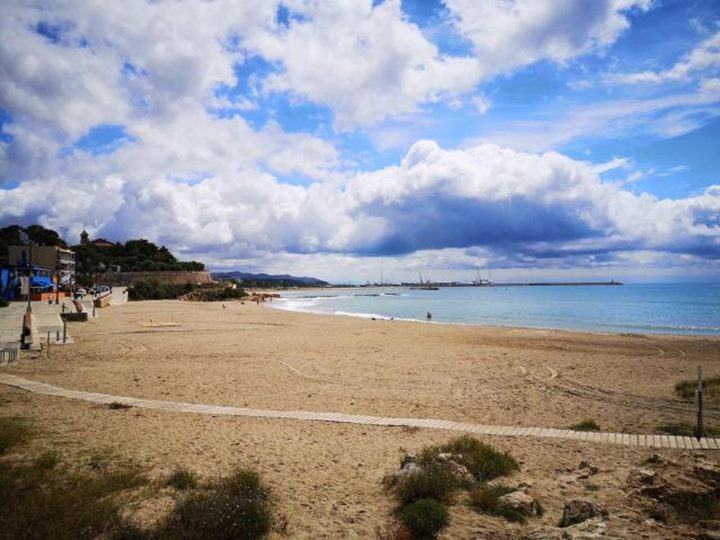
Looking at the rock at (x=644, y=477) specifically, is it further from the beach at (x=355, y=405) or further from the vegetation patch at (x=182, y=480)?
the vegetation patch at (x=182, y=480)

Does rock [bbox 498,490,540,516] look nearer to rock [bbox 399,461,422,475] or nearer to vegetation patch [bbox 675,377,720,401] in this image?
rock [bbox 399,461,422,475]

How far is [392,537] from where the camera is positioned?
5.37m

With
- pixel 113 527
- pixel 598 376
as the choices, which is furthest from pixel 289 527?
pixel 598 376

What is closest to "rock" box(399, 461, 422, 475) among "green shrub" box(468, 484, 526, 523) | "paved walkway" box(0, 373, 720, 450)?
"green shrub" box(468, 484, 526, 523)

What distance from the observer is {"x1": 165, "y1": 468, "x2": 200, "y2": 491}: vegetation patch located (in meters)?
6.55

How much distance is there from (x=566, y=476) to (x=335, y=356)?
44.8 feet

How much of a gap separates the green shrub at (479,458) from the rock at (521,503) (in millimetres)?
899

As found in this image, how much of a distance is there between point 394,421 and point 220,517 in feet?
18.5

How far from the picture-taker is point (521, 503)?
5.99m

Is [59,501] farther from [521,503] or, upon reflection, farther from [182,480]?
[521,503]

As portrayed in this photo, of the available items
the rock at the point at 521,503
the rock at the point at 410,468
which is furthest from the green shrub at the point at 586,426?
the rock at the point at 410,468

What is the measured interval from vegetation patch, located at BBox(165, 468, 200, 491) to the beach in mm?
470

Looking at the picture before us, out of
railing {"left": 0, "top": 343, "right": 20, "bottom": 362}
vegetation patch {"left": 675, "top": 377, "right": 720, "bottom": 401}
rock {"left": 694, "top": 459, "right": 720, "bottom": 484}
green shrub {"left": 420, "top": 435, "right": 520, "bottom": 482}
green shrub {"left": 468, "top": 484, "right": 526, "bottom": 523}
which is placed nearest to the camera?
green shrub {"left": 468, "top": 484, "right": 526, "bottom": 523}

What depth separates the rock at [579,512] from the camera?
17.3 ft
